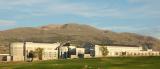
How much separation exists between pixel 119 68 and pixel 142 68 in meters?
5.76

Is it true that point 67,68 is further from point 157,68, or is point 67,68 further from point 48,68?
point 157,68

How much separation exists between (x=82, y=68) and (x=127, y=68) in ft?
37.2

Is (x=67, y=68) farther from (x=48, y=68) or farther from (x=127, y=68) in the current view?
(x=127, y=68)

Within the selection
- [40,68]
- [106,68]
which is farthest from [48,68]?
[106,68]

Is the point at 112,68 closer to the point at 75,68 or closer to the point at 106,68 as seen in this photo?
the point at 106,68

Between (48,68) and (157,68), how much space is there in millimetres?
27658

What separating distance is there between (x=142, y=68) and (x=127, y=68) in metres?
3.76

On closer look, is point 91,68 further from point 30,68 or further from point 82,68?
point 30,68

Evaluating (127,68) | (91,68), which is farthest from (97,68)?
(127,68)

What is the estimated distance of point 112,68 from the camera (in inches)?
3789

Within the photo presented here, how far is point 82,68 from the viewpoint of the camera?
317ft

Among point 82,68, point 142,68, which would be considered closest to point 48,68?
point 82,68

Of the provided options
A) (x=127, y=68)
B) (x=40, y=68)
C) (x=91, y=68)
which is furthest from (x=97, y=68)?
(x=40, y=68)

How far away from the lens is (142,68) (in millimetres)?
95500
